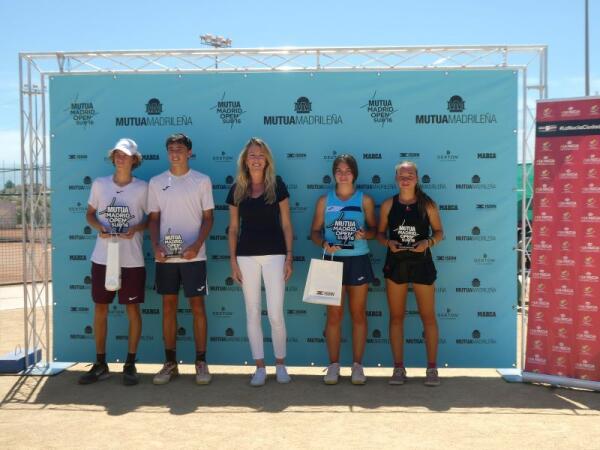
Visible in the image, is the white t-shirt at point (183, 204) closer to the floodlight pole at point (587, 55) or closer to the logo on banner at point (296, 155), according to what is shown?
the logo on banner at point (296, 155)

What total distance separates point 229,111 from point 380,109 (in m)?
1.46

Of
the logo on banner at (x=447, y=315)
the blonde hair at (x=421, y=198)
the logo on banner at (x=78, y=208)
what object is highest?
the blonde hair at (x=421, y=198)

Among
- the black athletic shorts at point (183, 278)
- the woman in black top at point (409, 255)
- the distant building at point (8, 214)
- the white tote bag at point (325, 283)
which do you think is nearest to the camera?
the white tote bag at point (325, 283)

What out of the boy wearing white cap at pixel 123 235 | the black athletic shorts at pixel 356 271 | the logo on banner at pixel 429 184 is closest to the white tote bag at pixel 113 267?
the boy wearing white cap at pixel 123 235

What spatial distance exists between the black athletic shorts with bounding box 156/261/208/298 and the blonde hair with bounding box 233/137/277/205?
0.70 m

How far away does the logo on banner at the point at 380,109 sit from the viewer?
577 centimetres

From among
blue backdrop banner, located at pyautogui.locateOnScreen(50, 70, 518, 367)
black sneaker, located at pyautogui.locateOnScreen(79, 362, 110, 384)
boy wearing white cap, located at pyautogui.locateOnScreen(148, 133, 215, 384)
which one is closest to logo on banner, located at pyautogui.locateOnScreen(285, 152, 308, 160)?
blue backdrop banner, located at pyautogui.locateOnScreen(50, 70, 518, 367)

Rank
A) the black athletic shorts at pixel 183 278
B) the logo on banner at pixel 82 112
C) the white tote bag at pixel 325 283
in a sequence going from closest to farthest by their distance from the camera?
the white tote bag at pixel 325 283, the black athletic shorts at pixel 183 278, the logo on banner at pixel 82 112

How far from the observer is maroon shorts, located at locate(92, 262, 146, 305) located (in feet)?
17.6

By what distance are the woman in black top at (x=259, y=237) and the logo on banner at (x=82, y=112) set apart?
176 centimetres

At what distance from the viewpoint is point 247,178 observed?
532 centimetres

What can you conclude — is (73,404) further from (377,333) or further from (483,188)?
(483,188)

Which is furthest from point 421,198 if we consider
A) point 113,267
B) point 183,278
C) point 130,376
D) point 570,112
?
point 130,376

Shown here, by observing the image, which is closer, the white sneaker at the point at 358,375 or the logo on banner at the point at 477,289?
the white sneaker at the point at 358,375
